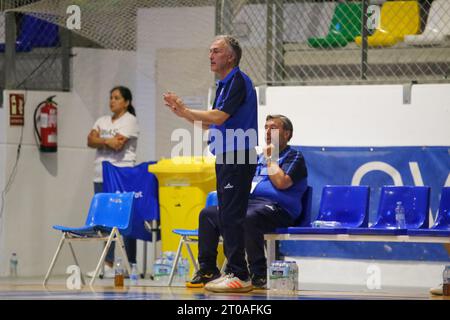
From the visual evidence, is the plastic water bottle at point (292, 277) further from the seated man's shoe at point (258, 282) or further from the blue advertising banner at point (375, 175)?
the blue advertising banner at point (375, 175)

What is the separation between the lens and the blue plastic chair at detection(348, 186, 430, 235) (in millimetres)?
8969

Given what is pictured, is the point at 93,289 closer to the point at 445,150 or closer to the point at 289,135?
the point at 289,135

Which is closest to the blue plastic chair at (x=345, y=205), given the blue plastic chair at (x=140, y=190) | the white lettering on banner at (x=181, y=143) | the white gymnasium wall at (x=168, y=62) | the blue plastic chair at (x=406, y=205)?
the blue plastic chair at (x=406, y=205)

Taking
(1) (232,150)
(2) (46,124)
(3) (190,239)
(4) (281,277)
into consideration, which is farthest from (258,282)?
(2) (46,124)

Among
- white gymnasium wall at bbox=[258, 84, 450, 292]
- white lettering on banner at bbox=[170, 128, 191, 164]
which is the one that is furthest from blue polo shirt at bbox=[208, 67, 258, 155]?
white lettering on banner at bbox=[170, 128, 191, 164]

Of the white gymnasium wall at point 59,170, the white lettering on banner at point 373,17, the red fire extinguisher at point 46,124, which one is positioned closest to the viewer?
the white lettering on banner at point 373,17

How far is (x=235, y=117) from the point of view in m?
7.95

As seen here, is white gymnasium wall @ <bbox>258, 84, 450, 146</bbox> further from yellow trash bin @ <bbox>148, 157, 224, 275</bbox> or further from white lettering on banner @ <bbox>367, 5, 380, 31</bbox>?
yellow trash bin @ <bbox>148, 157, 224, 275</bbox>

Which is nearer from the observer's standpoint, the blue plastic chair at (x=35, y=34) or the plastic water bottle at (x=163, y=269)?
the plastic water bottle at (x=163, y=269)

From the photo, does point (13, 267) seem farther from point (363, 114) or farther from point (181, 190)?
point (363, 114)

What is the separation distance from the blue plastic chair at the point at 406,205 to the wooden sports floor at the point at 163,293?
57cm

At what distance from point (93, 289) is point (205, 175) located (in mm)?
2322

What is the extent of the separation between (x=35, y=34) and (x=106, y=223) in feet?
11.4

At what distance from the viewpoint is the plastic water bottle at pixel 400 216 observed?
8984mm
